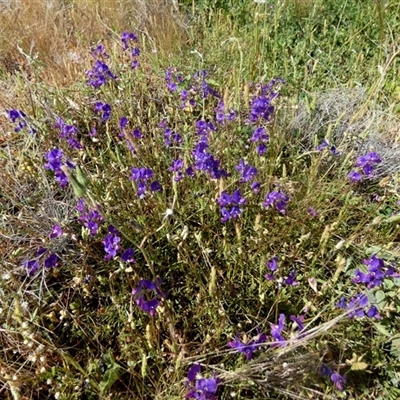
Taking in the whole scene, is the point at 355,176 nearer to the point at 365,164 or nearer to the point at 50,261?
the point at 365,164

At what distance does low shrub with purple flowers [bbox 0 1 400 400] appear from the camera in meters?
1.13

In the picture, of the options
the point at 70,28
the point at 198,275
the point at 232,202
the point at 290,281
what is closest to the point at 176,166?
the point at 232,202

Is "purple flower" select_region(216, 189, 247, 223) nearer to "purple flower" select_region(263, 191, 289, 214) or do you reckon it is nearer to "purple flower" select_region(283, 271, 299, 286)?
"purple flower" select_region(263, 191, 289, 214)

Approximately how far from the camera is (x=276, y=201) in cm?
143

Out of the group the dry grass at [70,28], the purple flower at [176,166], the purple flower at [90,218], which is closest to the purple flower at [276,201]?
the purple flower at [176,166]

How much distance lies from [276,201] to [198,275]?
39 centimetres

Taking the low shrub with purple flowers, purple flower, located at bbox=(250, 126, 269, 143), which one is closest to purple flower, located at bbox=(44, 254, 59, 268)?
the low shrub with purple flowers

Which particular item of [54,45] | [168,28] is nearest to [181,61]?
[168,28]

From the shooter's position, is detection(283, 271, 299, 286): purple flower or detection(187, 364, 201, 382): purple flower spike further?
detection(283, 271, 299, 286): purple flower

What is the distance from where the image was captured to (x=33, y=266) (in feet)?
4.38

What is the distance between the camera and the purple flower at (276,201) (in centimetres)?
140

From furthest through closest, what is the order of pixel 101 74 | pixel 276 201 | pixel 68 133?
pixel 101 74 < pixel 68 133 < pixel 276 201

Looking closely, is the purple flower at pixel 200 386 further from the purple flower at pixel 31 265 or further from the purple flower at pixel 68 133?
the purple flower at pixel 68 133

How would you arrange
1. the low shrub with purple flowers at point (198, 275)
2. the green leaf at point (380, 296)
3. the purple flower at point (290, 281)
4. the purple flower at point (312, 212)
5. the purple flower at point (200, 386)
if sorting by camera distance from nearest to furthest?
1. the purple flower at point (200, 386)
2. the low shrub with purple flowers at point (198, 275)
3. the green leaf at point (380, 296)
4. the purple flower at point (290, 281)
5. the purple flower at point (312, 212)
